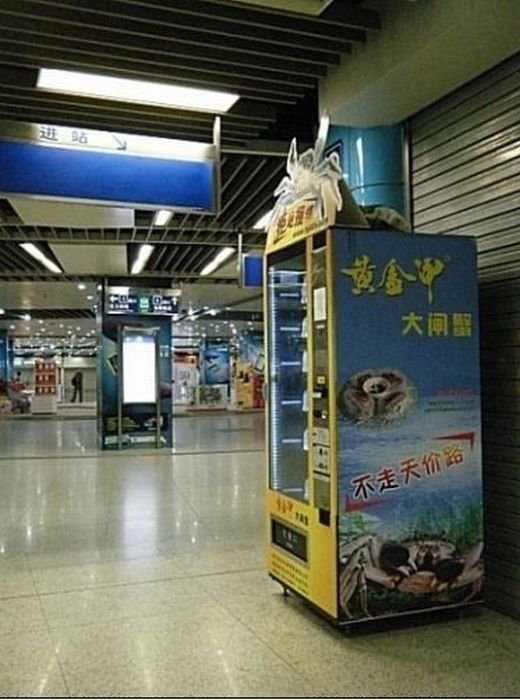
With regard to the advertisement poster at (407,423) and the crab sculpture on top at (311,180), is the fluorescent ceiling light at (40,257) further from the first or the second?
the advertisement poster at (407,423)

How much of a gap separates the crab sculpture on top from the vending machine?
16 centimetres

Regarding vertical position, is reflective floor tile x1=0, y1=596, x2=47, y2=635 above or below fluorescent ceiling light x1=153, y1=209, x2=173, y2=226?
below

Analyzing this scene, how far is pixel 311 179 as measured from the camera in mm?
3803

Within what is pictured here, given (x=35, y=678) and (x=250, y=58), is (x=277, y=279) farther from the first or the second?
(x=35, y=678)

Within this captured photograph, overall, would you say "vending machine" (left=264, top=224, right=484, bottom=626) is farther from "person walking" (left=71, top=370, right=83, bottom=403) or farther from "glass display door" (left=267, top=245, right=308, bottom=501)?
"person walking" (left=71, top=370, right=83, bottom=403)

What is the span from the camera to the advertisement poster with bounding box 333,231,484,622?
135 inches

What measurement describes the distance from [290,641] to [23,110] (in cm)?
396

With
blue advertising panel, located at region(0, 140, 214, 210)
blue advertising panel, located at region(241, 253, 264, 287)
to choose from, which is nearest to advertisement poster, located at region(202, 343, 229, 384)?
blue advertising panel, located at region(241, 253, 264, 287)

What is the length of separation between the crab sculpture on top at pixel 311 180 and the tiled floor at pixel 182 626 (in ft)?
6.98

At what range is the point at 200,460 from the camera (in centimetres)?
1091

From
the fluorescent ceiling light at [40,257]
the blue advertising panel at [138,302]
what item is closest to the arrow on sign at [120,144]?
the fluorescent ceiling light at [40,257]

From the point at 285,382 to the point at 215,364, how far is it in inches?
1127

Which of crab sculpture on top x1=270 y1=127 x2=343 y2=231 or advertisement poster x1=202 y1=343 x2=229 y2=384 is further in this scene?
advertisement poster x1=202 y1=343 x2=229 y2=384

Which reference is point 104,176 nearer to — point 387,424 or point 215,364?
point 387,424
